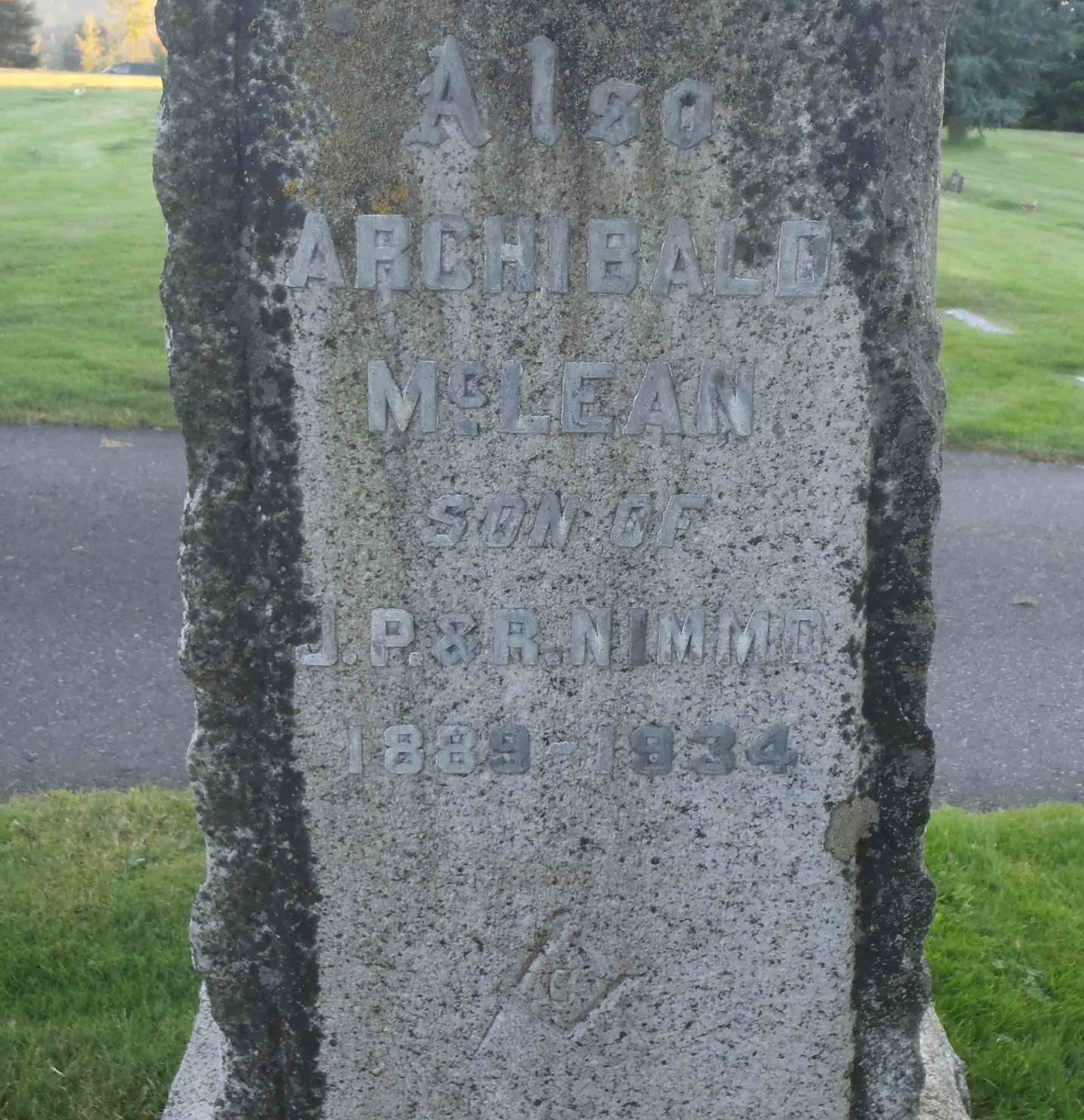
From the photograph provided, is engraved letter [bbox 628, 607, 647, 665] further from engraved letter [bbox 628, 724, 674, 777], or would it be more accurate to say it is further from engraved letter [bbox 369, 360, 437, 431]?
engraved letter [bbox 369, 360, 437, 431]

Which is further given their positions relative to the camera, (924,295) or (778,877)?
(778,877)

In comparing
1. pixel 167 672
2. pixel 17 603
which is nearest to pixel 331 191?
pixel 167 672

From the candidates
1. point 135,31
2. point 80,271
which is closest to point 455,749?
point 80,271

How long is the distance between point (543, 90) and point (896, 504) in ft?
2.65

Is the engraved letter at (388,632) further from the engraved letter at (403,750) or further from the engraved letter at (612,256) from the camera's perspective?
the engraved letter at (612,256)

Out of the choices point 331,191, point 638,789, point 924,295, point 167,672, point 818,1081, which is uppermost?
point 331,191

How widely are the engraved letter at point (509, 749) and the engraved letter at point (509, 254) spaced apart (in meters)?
0.69

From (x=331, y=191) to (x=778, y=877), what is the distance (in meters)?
1.30

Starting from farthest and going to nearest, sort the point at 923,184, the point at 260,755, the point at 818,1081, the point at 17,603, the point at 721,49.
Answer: the point at 17,603, the point at 818,1081, the point at 260,755, the point at 923,184, the point at 721,49

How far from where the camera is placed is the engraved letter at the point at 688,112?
1.69 metres

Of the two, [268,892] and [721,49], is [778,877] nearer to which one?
[268,892]

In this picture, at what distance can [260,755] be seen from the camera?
6.50ft

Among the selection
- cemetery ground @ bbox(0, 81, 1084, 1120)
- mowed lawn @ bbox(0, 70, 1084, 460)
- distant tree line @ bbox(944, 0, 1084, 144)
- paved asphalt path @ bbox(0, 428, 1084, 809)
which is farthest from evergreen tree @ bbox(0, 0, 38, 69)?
cemetery ground @ bbox(0, 81, 1084, 1120)

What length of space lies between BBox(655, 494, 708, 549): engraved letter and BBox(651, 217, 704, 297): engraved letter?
11.8 inches
